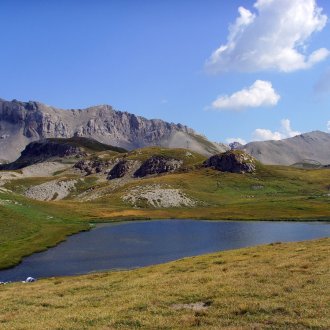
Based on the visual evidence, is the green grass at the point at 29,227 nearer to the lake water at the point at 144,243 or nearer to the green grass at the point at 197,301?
the lake water at the point at 144,243

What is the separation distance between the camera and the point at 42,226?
13612cm

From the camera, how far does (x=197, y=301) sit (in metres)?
32.4

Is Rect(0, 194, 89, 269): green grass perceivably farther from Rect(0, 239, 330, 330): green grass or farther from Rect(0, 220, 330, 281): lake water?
Rect(0, 239, 330, 330): green grass

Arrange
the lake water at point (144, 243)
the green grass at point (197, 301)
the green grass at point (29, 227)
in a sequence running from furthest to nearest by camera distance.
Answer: the green grass at point (29, 227) < the lake water at point (144, 243) < the green grass at point (197, 301)

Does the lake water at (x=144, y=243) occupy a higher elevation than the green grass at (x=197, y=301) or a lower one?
lower

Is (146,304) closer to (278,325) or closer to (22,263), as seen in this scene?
(278,325)

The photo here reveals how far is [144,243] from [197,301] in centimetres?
7838

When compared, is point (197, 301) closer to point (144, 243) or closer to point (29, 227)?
point (144, 243)

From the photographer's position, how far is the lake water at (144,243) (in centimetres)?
8081

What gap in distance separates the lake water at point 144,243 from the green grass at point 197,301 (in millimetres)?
36290

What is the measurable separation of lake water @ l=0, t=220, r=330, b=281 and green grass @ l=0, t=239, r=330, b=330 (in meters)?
36.3

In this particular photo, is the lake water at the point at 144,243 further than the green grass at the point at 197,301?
Yes

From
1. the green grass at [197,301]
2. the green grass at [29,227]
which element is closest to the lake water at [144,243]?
the green grass at [29,227]

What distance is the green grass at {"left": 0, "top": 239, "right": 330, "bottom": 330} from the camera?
87.7 ft
